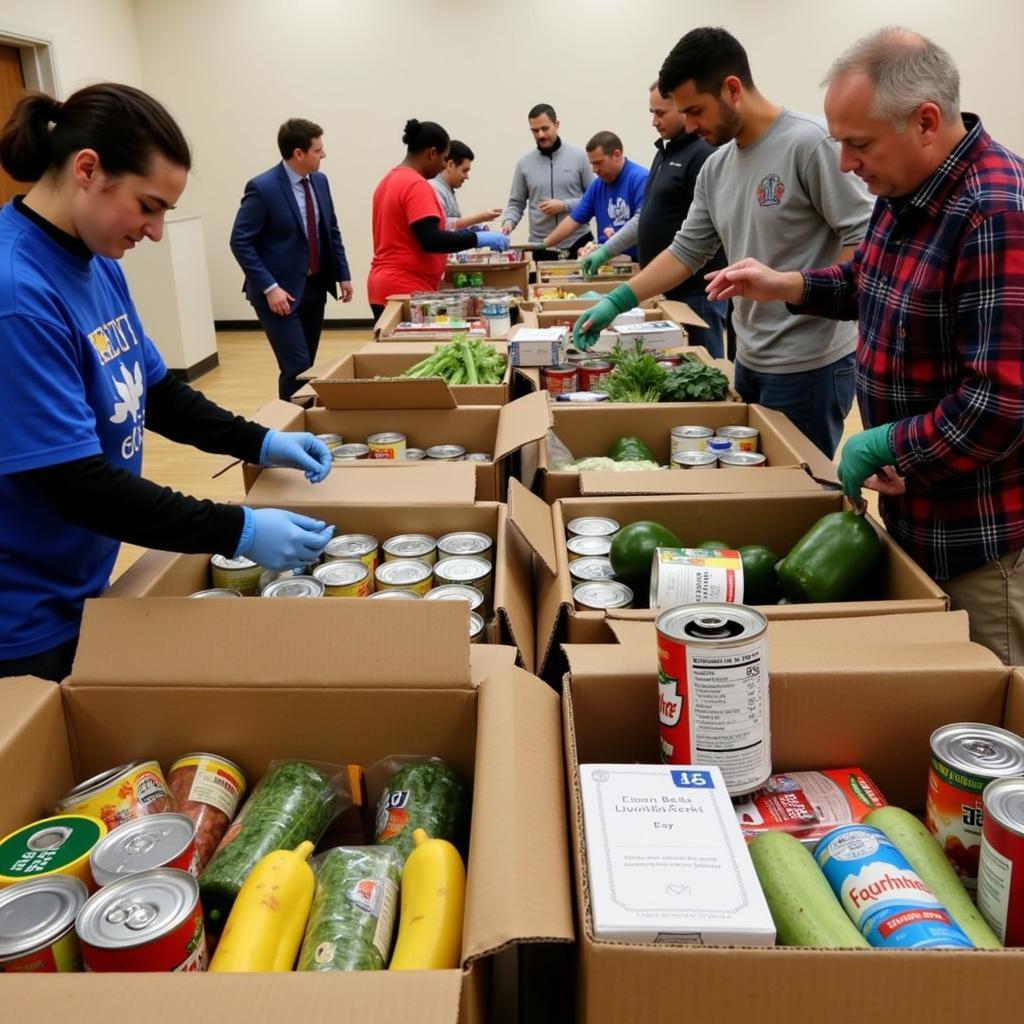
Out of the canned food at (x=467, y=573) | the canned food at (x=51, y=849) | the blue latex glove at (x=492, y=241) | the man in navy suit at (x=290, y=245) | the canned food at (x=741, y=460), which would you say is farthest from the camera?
the blue latex glove at (x=492, y=241)

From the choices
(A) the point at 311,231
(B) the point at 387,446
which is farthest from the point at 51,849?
(A) the point at 311,231

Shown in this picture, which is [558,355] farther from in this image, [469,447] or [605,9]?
[605,9]

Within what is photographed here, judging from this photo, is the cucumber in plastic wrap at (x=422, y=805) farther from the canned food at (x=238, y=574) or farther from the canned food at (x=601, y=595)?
the canned food at (x=238, y=574)

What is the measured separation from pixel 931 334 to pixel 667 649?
91cm

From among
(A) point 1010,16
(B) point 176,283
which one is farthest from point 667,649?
(A) point 1010,16

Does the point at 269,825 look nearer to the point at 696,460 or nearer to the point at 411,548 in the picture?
the point at 411,548

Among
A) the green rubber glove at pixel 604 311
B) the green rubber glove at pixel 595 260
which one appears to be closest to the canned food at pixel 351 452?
the green rubber glove at pixel 604 311

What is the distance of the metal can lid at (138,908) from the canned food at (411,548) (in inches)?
35.1

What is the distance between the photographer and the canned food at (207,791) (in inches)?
45.6

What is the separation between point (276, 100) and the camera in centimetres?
911

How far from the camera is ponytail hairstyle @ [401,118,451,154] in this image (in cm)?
447

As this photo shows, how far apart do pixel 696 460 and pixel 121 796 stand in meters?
1.53

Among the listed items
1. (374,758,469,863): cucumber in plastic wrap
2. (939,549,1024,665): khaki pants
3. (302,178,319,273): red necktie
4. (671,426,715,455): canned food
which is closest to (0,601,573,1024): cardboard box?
(374,758,469,863): cucumber in plastic wrap

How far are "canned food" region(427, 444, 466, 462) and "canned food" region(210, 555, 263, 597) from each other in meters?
0.77
